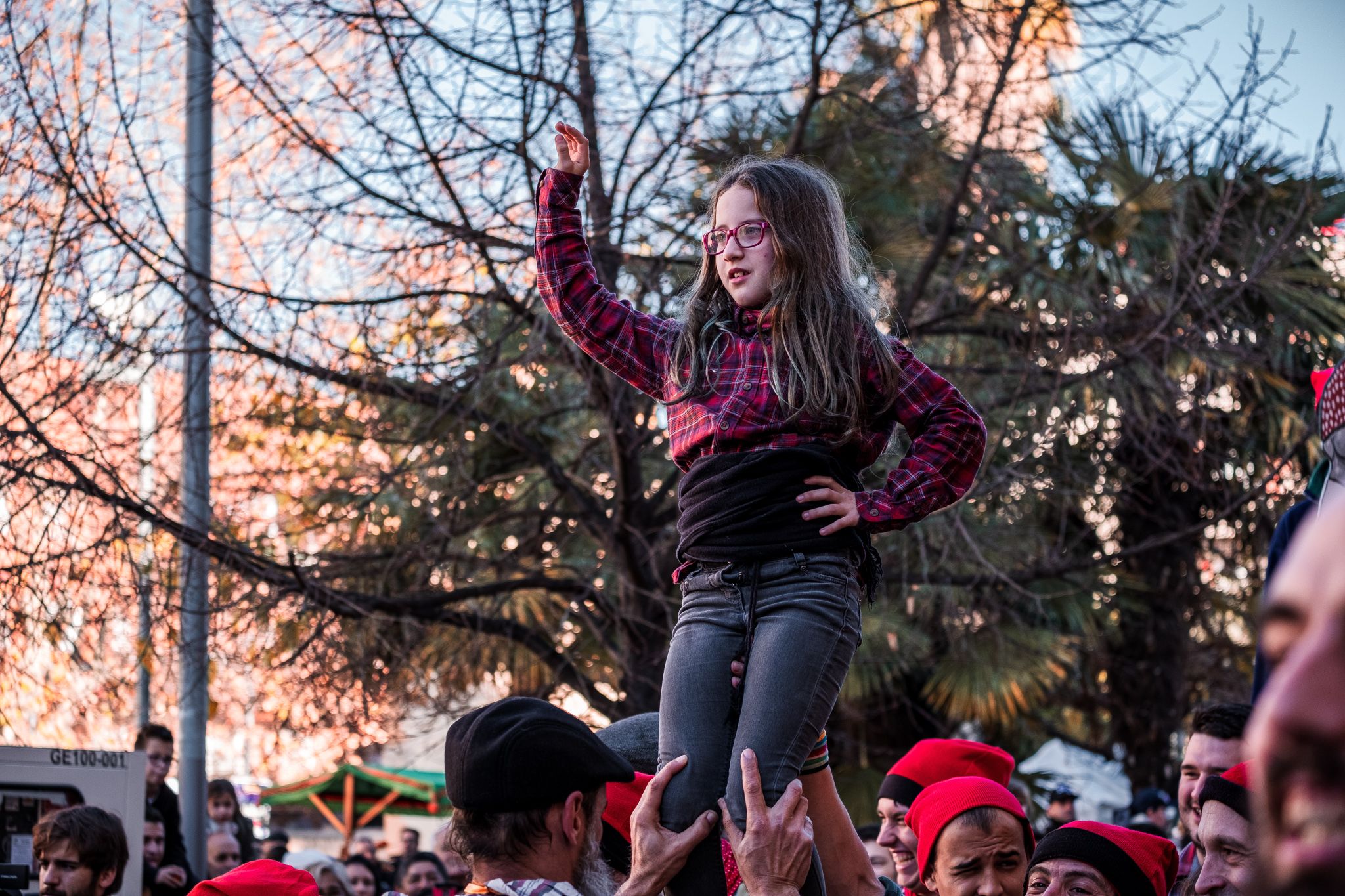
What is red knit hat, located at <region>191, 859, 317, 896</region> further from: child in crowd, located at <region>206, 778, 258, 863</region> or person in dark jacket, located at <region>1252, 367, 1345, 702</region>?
child in crowd, located at <region>206, 778, 258, 863</region>

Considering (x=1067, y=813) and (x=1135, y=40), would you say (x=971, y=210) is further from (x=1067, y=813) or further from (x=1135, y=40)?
(x=1067, y=813)

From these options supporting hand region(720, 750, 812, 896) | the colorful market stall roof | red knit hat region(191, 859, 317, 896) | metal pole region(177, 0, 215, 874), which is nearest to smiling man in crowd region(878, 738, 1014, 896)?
red knit hat region(191, 859, 317, 896)

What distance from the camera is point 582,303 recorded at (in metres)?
3.00

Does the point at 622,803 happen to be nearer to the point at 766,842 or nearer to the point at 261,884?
the point at 766,842

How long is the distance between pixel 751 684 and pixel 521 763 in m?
0.42

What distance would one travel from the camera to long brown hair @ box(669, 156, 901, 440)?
2686 mm

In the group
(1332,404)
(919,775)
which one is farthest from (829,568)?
(919,775)

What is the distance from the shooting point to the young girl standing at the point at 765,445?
8.39ft

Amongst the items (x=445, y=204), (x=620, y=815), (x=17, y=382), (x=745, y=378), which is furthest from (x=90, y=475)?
(x=745, y=378)

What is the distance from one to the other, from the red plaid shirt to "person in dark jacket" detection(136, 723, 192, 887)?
14.4ft

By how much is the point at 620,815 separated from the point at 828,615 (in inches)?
40.2

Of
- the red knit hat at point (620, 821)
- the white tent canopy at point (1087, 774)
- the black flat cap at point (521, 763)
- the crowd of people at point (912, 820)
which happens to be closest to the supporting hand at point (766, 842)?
the crowd of people at point (912, 820)

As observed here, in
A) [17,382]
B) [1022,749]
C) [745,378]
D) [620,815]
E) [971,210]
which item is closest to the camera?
[745,378]

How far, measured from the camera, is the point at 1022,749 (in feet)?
45.3
